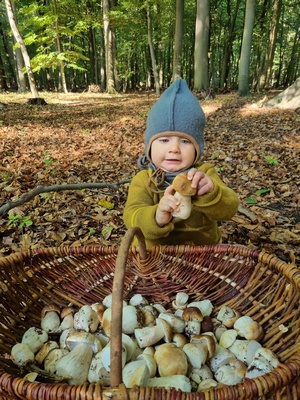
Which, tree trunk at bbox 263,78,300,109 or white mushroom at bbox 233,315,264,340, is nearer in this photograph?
white mushroom at bbox 233,315,264,340

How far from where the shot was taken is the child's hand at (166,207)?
5.45 ft

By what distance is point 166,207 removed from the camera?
1.68 m

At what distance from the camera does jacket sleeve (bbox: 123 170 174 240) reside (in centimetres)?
184

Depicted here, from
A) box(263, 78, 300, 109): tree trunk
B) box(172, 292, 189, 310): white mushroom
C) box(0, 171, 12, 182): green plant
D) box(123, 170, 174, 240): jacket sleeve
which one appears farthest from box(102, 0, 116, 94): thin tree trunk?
box(172, 292, 189, 310): white mushroom

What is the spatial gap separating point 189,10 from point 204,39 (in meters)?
11.1

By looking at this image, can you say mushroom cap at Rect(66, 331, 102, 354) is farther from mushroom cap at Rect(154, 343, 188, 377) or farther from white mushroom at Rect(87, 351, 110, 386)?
mushroom cap at Rect(154, 343, 188, 377)

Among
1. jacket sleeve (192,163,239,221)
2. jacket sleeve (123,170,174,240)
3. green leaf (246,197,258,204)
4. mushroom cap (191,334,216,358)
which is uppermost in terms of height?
jacket sleeve (192,163,239,221)

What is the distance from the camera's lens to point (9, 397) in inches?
39.2

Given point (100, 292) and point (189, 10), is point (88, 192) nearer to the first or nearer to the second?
point (100, 292)

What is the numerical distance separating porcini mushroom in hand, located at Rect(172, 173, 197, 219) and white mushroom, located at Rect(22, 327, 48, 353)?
88 cm

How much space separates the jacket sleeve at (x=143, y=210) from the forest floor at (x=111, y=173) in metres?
1.03

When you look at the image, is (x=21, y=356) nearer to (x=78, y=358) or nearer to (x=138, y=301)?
(x=78, y=358)

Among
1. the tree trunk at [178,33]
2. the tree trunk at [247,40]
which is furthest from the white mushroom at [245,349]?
the tree trunk at [178,33]

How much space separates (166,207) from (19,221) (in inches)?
84.6
